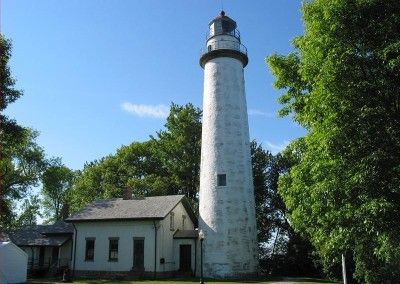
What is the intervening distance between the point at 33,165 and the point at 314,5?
3285 cm

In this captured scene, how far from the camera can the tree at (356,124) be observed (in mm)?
11570

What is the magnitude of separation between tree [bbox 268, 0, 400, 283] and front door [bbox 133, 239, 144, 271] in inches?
688

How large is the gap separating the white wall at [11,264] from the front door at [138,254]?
6.87m

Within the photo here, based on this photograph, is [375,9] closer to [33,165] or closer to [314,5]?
[314,5]

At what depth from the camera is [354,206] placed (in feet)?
39.0

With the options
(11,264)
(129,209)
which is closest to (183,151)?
(129,209)

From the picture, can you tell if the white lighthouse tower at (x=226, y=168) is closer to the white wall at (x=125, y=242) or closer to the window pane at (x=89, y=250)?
the white wall at (x=125, y=242)

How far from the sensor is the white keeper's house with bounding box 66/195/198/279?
93.1 feet

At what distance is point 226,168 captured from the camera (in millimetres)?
27766

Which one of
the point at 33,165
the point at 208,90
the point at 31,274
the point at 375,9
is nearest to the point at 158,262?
the point at 31,274

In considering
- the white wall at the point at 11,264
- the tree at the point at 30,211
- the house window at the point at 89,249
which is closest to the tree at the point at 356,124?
the white wall at the point at 11,264

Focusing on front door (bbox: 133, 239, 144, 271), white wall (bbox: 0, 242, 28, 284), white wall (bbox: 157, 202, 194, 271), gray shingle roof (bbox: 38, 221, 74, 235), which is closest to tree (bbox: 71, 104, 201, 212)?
gray shingle roof (bbox: 38, 221, 74, 235)

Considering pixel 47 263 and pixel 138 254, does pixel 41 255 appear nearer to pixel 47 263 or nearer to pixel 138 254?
pixel 47 263

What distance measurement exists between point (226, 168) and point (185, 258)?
22.9ft
